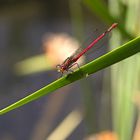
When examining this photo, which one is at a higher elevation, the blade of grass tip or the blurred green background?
the blurred green background

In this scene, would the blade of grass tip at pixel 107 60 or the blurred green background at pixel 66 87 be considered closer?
the blade of grass tip at pixel 107 60

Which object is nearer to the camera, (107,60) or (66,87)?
(107,60)

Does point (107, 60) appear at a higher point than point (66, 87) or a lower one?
lower

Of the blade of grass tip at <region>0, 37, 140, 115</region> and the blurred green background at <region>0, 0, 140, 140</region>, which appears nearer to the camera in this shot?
the blade of grass tip at <region>0, 37, 140, 115</region>

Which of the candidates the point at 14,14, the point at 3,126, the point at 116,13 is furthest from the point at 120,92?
the point at 14,14

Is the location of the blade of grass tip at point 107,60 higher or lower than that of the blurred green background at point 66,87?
lower

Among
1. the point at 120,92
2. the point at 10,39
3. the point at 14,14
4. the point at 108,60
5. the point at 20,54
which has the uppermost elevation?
the point at 14,14

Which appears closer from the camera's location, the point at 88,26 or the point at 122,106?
the point at 122,106

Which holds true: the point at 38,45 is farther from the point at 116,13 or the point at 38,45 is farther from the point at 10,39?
the point at 116,13
